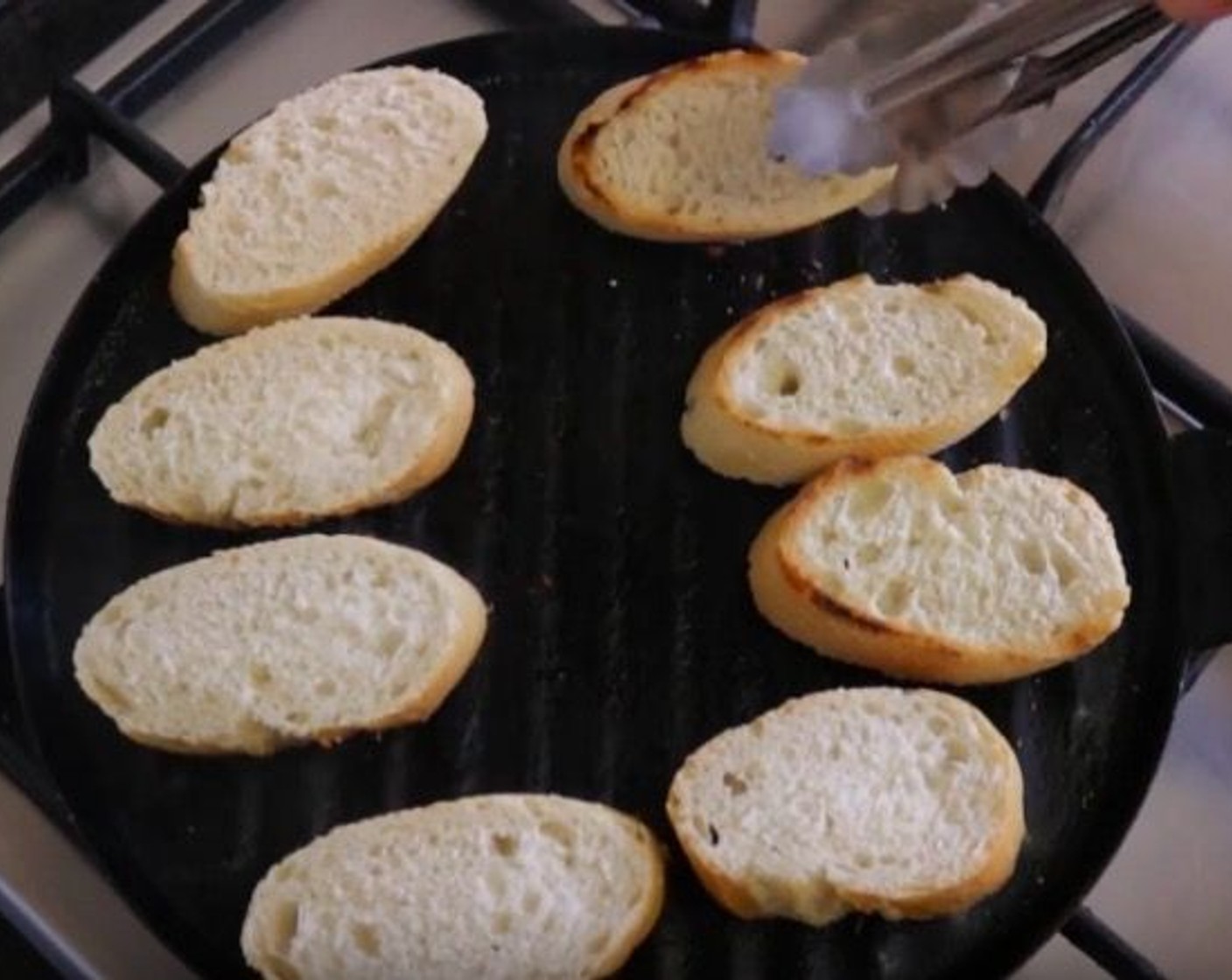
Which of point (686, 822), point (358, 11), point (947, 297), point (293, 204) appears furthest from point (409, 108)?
point (686, 822)

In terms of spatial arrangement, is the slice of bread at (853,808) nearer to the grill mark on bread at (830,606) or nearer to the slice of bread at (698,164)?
the grill mark on bread at (830,606)

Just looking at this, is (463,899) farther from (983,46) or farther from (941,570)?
(983,46)

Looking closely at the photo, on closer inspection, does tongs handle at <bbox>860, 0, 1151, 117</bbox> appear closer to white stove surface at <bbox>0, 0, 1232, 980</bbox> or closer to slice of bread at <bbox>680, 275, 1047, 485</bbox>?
slice of bread at <bbox>680, 275, 1047, 485</bbox>

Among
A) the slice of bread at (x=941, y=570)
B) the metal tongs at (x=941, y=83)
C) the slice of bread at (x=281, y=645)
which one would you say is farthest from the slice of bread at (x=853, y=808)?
the metal tongs at (x=941, y=83)

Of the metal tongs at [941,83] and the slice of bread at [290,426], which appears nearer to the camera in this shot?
the metal tongs at [941,83]

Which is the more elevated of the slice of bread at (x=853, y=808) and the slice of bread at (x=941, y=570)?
the slice of bread at (x=941, y=570)

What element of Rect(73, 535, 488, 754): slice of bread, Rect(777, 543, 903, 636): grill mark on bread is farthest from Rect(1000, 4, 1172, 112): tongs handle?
Rect(73, 535, 488, 754): slice of bread

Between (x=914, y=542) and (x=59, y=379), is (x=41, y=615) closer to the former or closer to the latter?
(x=59, y=379)

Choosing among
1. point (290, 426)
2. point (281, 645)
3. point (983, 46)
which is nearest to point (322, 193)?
point (290, 426)
